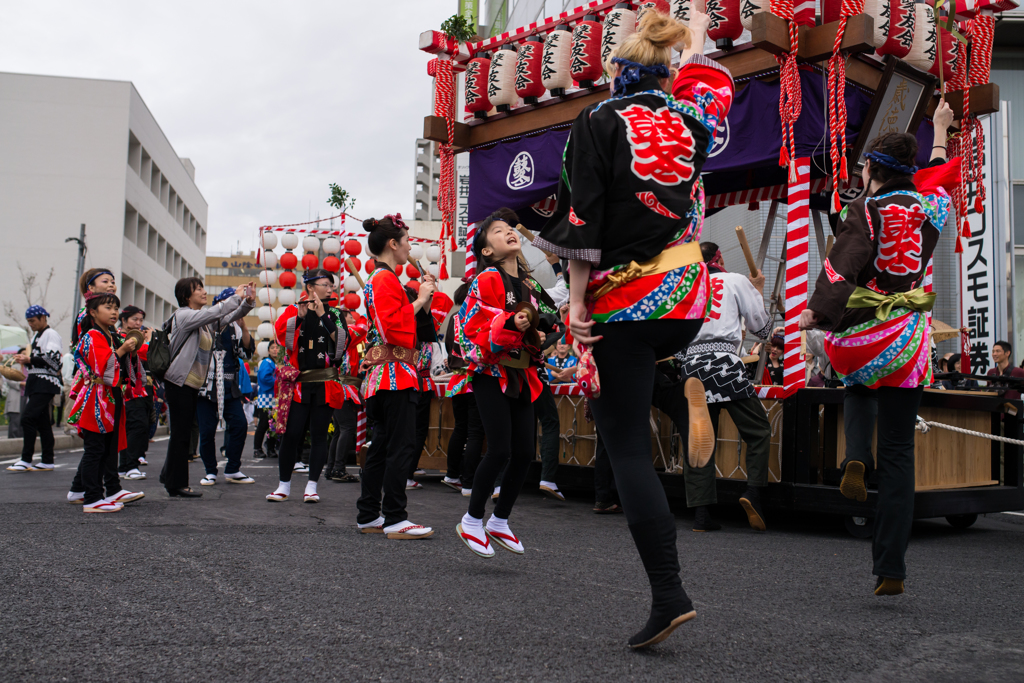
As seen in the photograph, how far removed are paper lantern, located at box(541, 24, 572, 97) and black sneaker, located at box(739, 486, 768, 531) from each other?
15.2 ft

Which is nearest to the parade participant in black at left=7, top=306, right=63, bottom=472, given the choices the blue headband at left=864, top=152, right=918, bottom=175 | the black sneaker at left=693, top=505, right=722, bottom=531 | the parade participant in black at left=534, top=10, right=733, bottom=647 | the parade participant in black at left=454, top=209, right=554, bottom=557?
the parade participant in black at left=454, top=209, right=554, bottom=557

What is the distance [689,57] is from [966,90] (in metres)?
6.07

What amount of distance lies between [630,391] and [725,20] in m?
5.23

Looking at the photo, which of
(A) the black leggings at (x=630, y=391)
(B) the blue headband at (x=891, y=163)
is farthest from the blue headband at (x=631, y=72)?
(B) the blue headband at (x=891, y=163)

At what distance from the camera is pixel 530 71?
27.2 feet

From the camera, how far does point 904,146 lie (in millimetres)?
3443

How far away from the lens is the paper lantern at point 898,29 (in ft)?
22.3

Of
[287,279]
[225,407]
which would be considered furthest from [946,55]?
[287,279]

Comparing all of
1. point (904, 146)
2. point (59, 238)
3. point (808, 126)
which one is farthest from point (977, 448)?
point (59, 238)

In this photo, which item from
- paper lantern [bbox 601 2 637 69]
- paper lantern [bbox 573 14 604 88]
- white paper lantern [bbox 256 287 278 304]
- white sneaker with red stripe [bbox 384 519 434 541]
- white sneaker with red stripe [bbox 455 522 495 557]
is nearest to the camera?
white sneaker with red stripe [bbox 455 522 495 557]

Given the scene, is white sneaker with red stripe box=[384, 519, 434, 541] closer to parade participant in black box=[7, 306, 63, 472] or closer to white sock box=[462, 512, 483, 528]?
white sock box=[462, 512, 483, 528]

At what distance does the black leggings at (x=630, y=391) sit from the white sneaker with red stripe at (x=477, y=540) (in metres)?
1.44

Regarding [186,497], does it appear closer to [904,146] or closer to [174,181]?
[904,146]

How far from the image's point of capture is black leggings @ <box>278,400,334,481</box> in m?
6.15
